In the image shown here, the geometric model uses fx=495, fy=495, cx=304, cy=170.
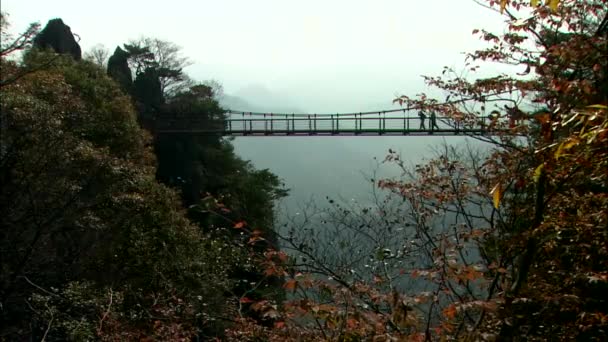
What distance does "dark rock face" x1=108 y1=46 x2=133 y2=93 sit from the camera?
16.0 meters

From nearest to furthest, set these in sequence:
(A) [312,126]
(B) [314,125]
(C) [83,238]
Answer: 1. (C) [83,238]
2. (B) [314,125]
3. (A) [312,126]

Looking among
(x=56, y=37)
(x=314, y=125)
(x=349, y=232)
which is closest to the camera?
(x=349, y=232)

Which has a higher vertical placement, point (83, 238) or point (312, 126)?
point (312, 126)

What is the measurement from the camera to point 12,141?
5.98 meters

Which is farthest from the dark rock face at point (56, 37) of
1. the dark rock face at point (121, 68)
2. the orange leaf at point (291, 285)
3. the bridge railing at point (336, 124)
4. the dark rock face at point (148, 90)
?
the orange leaf at point (291, 285)

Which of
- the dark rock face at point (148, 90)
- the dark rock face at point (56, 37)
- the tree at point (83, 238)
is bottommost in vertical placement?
the tree at point (83, 238)

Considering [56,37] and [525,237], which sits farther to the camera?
[56,37]

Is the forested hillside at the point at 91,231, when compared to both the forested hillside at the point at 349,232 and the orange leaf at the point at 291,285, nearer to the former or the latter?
the forested hillside at the point at 349,232

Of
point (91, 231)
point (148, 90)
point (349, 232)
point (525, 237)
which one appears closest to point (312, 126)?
point (148, 90)

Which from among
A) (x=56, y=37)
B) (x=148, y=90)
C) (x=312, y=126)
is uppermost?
(x=56, y=37)

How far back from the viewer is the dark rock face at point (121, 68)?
16019 mm

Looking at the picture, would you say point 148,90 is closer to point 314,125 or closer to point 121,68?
point 121,68

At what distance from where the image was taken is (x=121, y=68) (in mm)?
16734

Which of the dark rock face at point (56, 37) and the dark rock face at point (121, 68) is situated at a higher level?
the dark rock face at point (56, 37)
